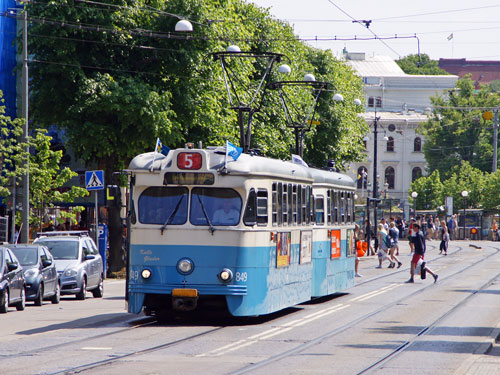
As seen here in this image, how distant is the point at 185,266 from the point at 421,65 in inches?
4716

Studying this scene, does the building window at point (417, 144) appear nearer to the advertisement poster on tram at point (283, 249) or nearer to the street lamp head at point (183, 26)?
the street lamp head at point (183, 26)

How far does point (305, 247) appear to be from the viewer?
20484 millimetres

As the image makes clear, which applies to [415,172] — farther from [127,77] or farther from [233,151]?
[233,151]

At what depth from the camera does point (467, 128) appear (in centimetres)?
10362

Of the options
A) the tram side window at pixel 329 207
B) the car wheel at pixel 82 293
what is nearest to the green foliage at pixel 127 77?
the car wheel at pixel 82 293

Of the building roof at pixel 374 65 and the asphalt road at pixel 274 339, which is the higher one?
the building roof at pixel 374 65

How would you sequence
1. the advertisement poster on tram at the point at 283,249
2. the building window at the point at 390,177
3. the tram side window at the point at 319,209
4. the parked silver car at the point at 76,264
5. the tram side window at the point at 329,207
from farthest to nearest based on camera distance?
the building window at the point at 390,177 < the parked silver car at the point at 76,264 < the tram side window at the point at 329,207 < the tram side window at the point at 319,209 < the advertisement poster on tram at the point at 283,249

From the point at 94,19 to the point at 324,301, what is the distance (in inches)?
545

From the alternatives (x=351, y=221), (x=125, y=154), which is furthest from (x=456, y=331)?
(x=125, y=154)

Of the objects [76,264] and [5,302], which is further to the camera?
[76,264]

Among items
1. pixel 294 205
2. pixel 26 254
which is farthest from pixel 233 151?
pixel 26 254

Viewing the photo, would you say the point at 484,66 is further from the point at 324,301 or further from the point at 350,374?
the point at 350,374

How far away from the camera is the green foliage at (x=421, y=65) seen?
13162cm

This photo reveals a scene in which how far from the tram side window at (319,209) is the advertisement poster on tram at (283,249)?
2623mm
